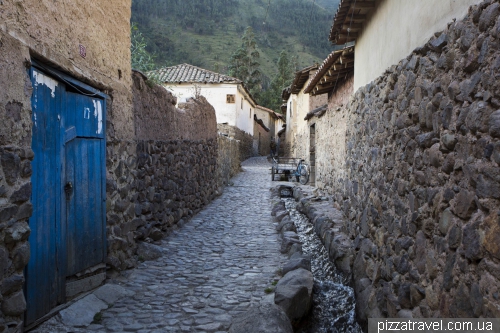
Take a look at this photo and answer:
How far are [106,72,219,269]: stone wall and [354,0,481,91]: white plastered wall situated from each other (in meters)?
3.26

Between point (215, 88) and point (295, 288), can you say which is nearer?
point (295, 288)

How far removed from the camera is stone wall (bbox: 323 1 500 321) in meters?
2.02

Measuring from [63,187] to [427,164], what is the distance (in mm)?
3184

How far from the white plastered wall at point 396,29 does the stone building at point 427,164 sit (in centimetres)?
2

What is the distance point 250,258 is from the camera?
5527mm

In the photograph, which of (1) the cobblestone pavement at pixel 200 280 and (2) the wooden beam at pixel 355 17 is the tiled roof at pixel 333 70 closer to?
(2) the wooden beam at pixel 355 17

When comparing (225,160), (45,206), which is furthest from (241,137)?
(45,206)

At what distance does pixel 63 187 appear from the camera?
352cm

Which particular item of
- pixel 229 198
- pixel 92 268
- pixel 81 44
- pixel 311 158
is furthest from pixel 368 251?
pixel 311 158

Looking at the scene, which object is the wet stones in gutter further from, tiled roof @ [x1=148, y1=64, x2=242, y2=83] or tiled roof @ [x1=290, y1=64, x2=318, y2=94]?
tiled roof @ [x1=148, y1=64, x2=242, y2=83]

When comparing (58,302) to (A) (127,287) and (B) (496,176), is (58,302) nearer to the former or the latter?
(A) (127,287)

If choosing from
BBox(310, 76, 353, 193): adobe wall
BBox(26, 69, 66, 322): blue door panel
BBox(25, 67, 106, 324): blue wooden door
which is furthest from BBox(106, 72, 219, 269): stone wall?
BBox(310, 76, 353, 193): adobe wall

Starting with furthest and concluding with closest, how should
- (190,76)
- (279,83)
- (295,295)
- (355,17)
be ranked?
(279,83) < (190,76) < (355,17) < (295,295)

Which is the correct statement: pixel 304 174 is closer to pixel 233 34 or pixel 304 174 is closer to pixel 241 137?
pixel 241 137
